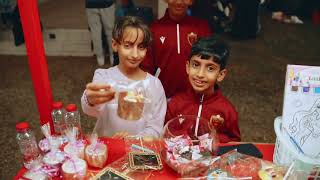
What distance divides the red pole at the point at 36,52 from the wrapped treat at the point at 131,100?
30 cm

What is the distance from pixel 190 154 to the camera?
1298mm

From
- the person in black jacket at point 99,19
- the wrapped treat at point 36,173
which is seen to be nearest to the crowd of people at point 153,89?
the wrapped treat at point 36,173

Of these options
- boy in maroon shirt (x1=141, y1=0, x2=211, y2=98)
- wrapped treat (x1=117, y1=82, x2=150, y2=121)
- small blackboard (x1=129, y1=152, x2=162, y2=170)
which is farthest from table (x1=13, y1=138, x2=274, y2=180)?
boy in maroon shirt (x1=141, y1=0, x2=211, y2=98)

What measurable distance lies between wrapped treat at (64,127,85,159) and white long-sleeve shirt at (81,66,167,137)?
0.83ft

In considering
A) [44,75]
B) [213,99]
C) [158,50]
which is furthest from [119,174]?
[158,50]

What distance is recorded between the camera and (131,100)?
4.58ft

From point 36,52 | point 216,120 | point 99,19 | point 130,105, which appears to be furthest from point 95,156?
point 99,19

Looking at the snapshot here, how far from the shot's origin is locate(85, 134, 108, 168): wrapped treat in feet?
4.33

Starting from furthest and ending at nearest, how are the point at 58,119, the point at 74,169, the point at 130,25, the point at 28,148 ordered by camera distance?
1. the point at 130,25
2. the point at 58,119
3. the point at 28,148
4. the point at 74,169

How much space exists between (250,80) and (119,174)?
3077 millimetres

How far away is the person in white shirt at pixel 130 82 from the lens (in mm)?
1573

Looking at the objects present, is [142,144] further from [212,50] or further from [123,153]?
[212,50]

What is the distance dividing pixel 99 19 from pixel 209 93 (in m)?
2.83

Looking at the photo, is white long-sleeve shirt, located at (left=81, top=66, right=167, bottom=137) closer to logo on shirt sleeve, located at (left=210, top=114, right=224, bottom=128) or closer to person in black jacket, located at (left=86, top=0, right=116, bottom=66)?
logo on shirt sleeve, located at (left=210, top=114, right=224, bottom=128)
